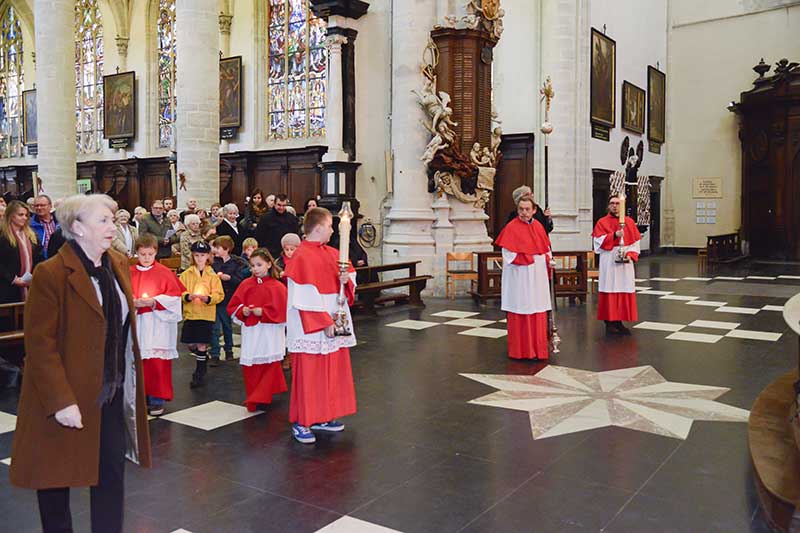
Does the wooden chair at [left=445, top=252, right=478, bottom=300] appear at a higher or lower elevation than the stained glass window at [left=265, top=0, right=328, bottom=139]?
lower

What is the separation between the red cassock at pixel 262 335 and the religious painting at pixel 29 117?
26.2 meters

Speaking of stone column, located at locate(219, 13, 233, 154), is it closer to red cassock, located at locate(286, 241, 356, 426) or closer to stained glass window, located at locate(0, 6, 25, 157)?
stained glass window, located at locate(0, 6, 25, 157)

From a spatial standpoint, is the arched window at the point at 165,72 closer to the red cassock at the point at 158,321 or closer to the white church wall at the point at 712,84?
the white church wall at the point at 712,84

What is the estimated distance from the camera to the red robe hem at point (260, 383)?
5652 mm

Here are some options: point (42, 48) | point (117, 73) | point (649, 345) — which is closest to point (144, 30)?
point (117, 73)

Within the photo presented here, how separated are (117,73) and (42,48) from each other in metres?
8.63

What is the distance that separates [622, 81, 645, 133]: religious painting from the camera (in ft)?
68.2

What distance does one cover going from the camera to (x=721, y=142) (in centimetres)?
2362

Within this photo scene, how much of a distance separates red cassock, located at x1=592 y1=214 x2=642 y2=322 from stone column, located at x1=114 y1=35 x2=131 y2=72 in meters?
20.9

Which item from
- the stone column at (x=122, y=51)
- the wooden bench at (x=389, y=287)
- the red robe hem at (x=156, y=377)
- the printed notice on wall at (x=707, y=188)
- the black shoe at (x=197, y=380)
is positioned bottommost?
the black shoe at (x=197, y=380)

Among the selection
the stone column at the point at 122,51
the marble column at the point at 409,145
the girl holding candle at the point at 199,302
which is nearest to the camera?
the girl holding candle at the point at 199,302

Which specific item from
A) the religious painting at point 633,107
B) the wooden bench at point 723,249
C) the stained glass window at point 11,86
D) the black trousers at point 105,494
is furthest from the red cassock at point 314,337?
the stained glass window at point 11,86

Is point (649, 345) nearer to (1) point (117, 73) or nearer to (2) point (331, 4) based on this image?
(2) point (331, 4)

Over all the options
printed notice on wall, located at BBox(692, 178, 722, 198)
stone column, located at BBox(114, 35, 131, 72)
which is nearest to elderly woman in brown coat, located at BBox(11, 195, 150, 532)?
printed notice on wall, located at BBox(692, 178, 722, 198)
